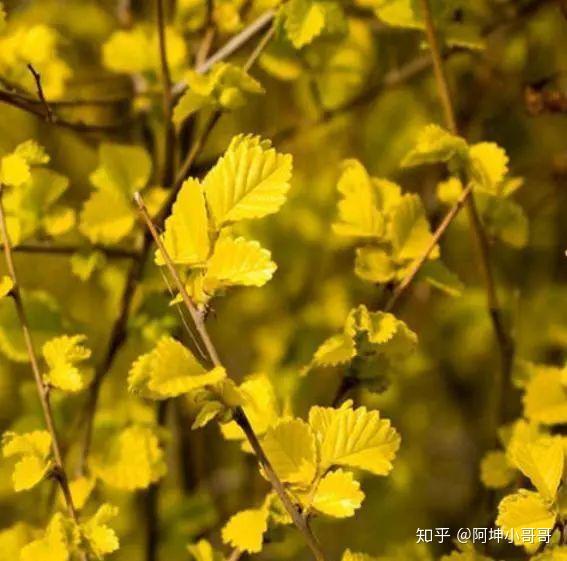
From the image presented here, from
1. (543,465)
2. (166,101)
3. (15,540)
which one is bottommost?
(15,540)

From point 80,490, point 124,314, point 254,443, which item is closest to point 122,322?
point 124,314

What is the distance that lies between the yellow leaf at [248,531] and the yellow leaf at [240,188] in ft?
0.49

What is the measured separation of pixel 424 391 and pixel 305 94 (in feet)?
1.20

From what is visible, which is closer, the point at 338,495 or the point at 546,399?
the point at 338,495

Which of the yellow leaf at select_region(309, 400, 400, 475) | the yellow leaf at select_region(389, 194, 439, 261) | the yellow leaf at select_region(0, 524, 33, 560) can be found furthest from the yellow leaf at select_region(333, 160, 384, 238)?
the yellow leaf at select_region(0, 524, 33, 560)

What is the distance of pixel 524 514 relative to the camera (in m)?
0.46

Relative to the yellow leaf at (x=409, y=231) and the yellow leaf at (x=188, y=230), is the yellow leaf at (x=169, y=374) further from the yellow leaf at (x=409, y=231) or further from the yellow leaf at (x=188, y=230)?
the yellow leaf at (x=409, y=231)

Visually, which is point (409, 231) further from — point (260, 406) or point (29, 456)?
point (29, 456)

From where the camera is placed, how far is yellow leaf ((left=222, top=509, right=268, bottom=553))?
49 cm

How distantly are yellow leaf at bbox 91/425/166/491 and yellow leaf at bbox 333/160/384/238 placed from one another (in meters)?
0.18

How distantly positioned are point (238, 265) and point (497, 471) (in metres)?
0.24

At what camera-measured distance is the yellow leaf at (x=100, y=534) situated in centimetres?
47

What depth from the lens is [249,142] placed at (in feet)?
1.55

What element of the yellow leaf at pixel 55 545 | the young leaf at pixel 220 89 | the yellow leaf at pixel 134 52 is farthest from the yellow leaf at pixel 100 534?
the yellow leaf at pixel 134 52
